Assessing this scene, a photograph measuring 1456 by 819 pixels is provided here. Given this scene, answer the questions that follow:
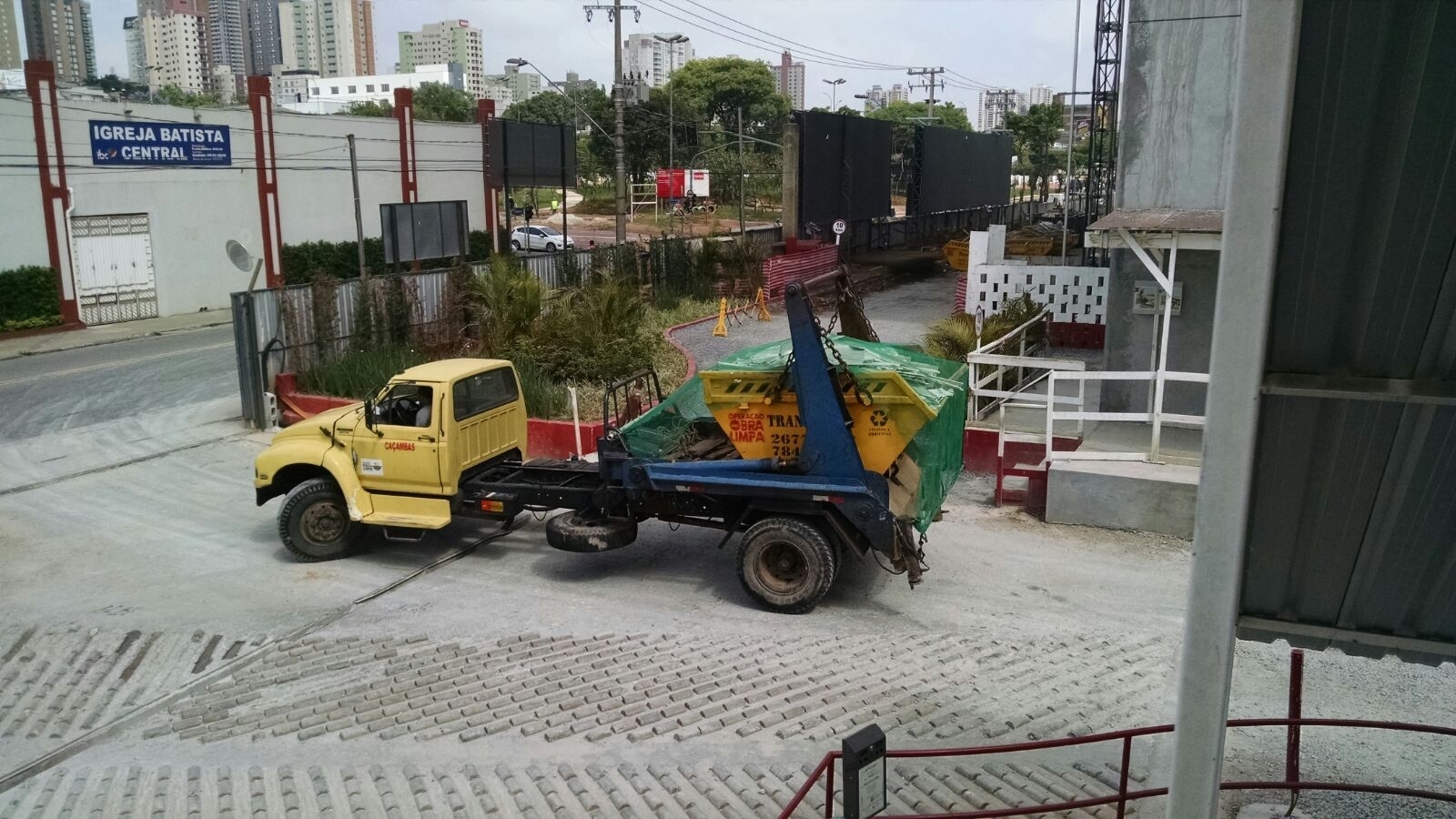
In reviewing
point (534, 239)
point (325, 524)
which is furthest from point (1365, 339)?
point (534, 239)

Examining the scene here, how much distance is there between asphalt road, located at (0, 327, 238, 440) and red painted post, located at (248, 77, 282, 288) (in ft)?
21.2

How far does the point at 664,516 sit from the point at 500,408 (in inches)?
90.9

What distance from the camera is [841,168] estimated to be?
111ft

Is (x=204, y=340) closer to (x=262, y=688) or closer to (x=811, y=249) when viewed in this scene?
(x=811, y=249)

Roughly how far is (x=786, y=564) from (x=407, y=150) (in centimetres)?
2875

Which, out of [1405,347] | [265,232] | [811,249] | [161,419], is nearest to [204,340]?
[265,232]

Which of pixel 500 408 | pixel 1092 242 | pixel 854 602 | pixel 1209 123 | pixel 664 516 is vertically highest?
pixel 1209 123

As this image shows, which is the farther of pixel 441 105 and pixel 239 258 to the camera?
pixel 441 105

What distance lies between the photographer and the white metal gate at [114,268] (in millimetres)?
26812

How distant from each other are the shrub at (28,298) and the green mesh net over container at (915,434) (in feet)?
65.9

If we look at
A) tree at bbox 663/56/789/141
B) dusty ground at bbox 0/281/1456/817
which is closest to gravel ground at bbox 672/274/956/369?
dusty ground at bbox 0/281/1456/817

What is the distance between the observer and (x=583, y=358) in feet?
55.7

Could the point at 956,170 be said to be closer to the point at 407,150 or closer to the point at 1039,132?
the point at 407,150

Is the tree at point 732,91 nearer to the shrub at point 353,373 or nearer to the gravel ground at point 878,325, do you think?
the gravel ground at point 878,325
